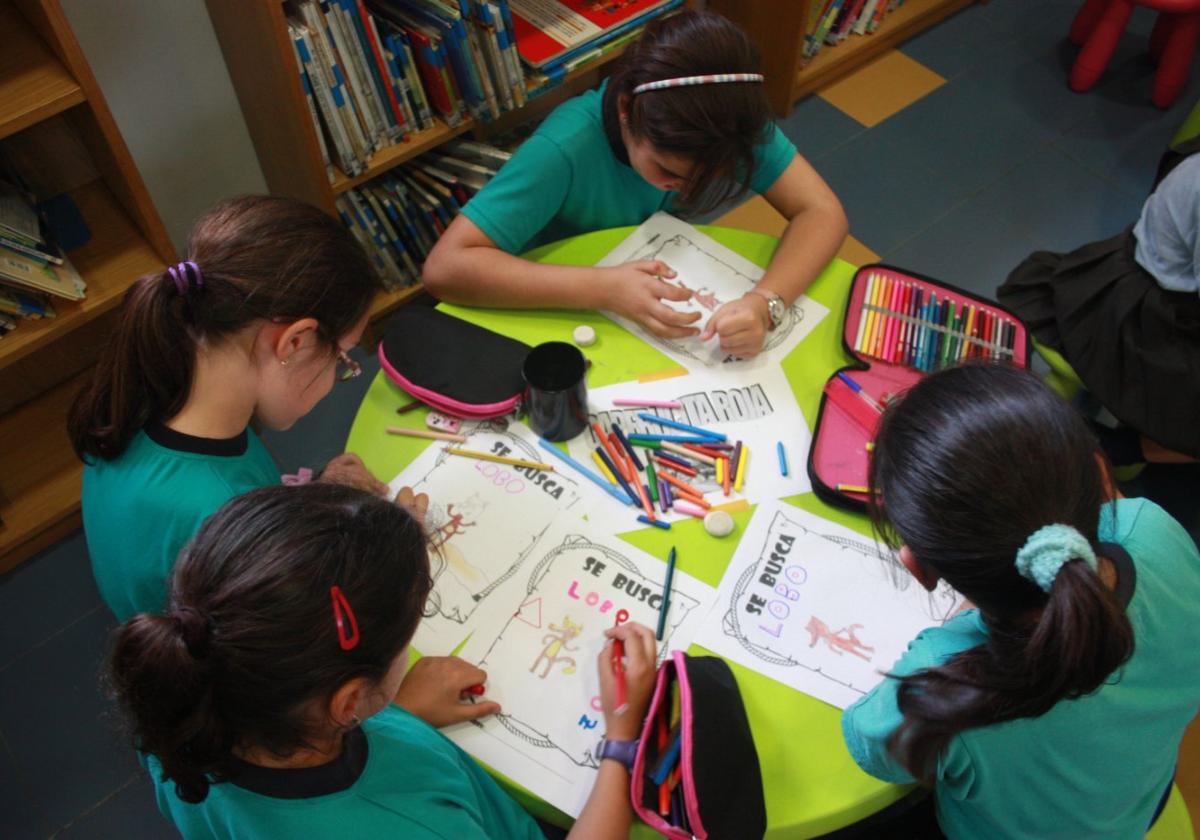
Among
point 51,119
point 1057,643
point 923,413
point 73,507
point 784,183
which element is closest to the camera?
point 1057,643

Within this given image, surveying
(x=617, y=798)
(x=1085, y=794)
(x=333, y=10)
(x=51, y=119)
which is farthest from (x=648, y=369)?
(x=51, y=119)

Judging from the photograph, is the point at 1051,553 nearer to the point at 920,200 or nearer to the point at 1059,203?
the point at 920,200

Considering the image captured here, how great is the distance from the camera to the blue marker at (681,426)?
1245 mm

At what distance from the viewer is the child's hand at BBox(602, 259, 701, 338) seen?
1354 millimetres

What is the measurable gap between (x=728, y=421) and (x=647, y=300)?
236mm

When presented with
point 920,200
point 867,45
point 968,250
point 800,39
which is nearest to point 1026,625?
point 968,250

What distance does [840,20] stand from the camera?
3.01 m

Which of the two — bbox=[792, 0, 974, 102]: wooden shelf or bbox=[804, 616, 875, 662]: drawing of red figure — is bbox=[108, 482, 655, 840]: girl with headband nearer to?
bbox=[804, 616, 875, 662]: drawing of red figure

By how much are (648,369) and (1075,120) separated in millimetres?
2338

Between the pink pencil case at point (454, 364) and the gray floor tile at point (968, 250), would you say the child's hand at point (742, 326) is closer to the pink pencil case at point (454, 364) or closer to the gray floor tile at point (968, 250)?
the pink pencil case at point (454, 364)

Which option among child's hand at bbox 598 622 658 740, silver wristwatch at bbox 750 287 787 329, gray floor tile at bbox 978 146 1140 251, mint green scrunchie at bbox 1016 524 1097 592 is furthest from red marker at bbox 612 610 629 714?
gray floor tile at bbox 978 146 1140 251

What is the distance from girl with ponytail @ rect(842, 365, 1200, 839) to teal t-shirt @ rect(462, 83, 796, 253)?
0.79 metres

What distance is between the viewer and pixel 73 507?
195cm

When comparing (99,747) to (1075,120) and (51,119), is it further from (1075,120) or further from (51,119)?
(1075,120)
